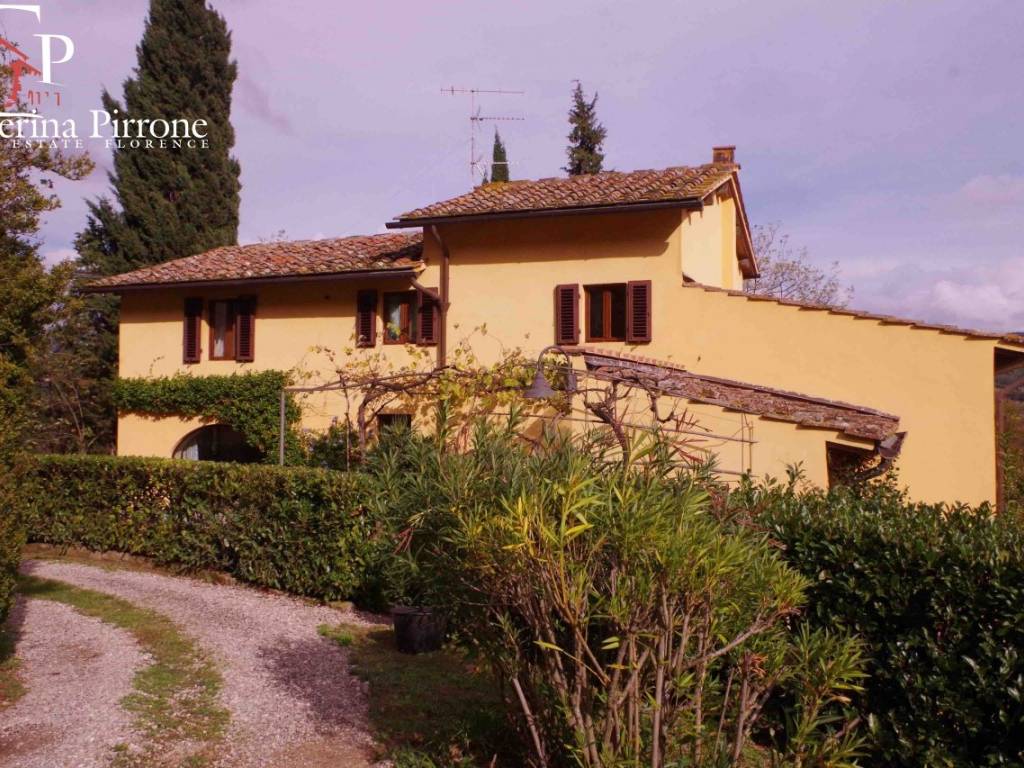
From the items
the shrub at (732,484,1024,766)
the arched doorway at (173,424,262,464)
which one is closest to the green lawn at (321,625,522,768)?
the shrub at (732,484,1024,766)

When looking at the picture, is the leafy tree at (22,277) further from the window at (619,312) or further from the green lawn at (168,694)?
the window at (619,312)

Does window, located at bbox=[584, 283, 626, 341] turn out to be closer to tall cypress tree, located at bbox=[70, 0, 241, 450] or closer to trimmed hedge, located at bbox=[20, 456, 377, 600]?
trimmed hedge, located at bbox=[20, 456, 377, 600]

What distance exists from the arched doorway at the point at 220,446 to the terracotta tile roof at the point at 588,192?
6.44 m

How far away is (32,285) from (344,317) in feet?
22.7

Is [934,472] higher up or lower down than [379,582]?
higher up

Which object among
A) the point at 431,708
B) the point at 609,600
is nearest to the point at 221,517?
the point at 431,708

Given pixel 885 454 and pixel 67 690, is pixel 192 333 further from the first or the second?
pixel 885 454

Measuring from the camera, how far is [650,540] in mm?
3463

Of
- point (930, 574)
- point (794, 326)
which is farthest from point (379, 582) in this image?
point (794, 326)

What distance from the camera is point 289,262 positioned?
1738 centimetres

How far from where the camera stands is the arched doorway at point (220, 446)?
18391 millimetres

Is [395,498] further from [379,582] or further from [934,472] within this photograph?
[934,472]

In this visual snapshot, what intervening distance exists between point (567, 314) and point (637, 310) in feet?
4.16

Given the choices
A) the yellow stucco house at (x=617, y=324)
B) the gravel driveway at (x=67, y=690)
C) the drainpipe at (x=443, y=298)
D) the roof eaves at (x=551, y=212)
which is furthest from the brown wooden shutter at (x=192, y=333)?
the gravel driveway at (x=67, y=690)
